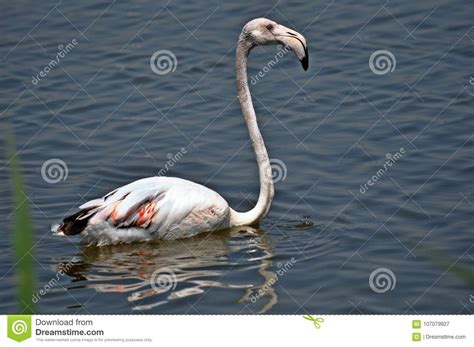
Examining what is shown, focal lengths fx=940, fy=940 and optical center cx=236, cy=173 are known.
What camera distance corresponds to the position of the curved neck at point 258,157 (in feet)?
30.1

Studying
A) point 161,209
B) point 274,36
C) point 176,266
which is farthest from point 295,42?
point 176,266

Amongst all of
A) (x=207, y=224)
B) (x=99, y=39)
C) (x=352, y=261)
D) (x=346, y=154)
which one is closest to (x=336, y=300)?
(x=352, y=261)

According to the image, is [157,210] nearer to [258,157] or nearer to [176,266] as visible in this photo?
[176,266]

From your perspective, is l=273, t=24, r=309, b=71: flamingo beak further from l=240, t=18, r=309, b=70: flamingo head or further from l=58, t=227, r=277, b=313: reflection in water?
l=58, t=227, r=277, b=313: reflection in water

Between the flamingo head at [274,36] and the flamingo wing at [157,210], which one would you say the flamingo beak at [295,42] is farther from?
the flamingo wing at [157,210]

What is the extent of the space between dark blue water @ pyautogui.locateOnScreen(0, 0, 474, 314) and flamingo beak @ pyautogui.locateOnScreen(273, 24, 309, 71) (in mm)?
1649

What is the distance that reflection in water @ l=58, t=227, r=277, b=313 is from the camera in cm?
779

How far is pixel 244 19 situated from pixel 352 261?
19.5 feet

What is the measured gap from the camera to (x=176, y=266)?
27.3 feet

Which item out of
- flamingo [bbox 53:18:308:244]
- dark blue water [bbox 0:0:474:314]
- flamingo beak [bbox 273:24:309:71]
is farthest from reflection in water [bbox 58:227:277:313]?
flamingo beak [bbox 273:24:309:71]

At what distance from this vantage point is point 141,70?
12.7 metres

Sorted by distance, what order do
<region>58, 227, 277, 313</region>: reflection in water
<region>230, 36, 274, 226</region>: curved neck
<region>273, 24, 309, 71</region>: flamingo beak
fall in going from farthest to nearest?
<region>230, 36, 274, 226</region>: curved neck
<region>273, 24, 309, 71</region>: flamingo beak
<region>58, 227, 277, 313</region>: reflection in water

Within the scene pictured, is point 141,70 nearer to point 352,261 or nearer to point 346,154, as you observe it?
point 346,154

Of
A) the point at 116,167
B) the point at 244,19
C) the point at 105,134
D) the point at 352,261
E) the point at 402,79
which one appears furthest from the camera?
the point at 244,19
